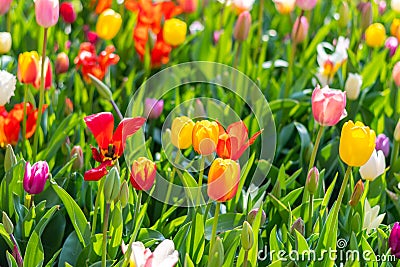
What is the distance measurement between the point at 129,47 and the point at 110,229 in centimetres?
127

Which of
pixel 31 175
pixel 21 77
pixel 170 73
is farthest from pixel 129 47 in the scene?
pixel 31 175

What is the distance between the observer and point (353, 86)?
2189 millimetres

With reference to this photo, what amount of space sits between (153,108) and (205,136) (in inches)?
31.5

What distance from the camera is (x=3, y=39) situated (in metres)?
2.22

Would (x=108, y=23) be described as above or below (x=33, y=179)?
above

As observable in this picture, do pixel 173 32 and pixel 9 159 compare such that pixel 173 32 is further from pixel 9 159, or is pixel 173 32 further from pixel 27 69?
pixel 9 159

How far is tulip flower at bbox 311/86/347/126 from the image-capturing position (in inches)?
60.1

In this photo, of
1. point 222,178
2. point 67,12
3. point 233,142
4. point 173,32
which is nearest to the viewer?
point 222,178

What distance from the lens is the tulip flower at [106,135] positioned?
139 centimetres

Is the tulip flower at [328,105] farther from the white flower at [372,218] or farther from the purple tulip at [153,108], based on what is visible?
the purple tulip at [153,108]

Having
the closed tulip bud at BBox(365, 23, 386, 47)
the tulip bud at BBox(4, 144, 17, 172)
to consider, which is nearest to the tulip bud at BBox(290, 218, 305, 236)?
the tulip bud at BBox(4, 144, 17, 172)

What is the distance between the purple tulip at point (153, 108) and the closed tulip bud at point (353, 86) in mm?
549

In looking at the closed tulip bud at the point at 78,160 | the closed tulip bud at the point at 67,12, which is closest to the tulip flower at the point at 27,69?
the closed tulip bud at the point at 78,160

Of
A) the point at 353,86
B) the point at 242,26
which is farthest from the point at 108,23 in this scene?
the point at 353,86
